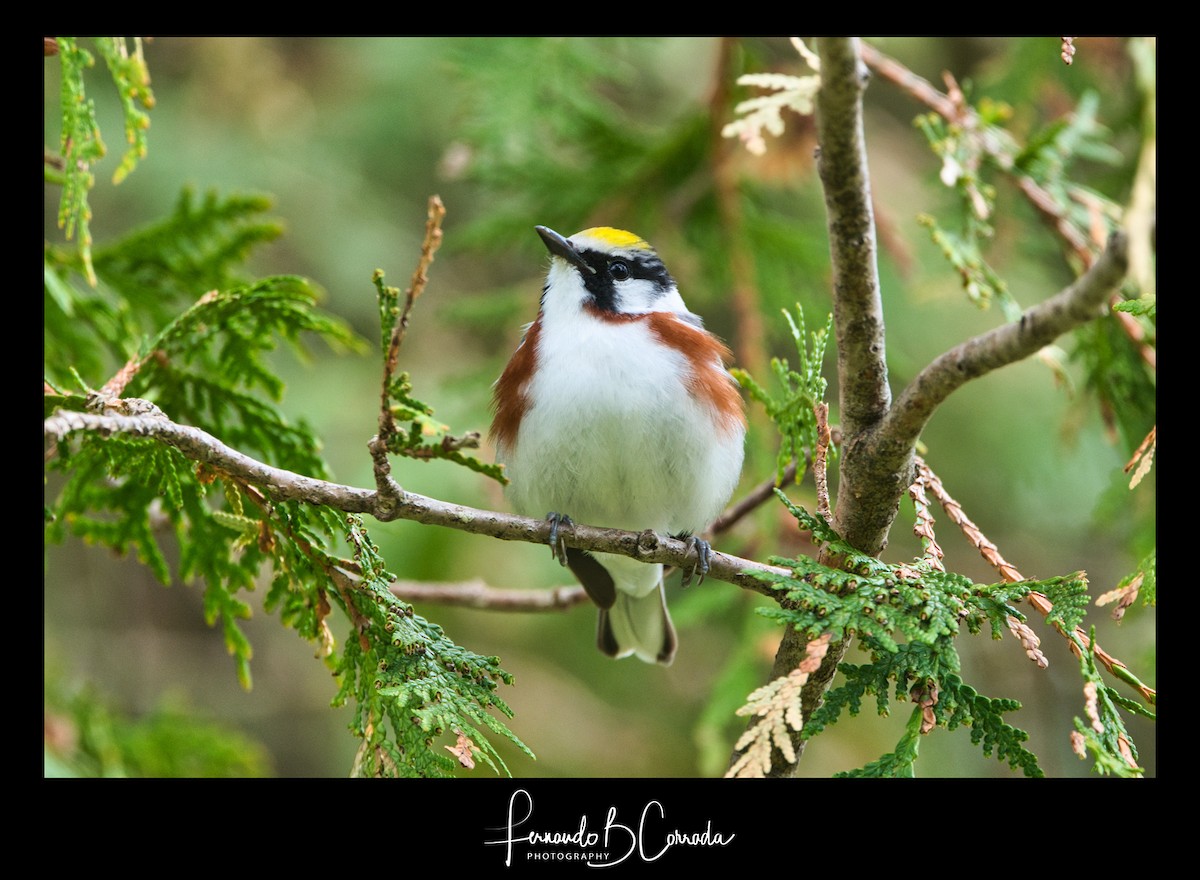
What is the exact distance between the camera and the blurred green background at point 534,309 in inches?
184

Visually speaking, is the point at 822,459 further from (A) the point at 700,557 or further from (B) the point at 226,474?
(B) the point at 226,474

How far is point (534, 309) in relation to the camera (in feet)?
15.3

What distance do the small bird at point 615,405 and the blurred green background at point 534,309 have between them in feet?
2.78

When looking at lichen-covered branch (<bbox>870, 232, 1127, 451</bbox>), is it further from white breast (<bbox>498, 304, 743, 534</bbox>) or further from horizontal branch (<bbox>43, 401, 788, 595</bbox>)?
white breast (<bbox>498, 304, 743, 534</bbox>)

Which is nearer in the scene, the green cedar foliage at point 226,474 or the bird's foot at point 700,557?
the green cedar foliage at point 226,474

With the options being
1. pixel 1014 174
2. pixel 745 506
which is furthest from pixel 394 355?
pixel 1014 174

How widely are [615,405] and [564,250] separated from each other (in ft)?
2.22

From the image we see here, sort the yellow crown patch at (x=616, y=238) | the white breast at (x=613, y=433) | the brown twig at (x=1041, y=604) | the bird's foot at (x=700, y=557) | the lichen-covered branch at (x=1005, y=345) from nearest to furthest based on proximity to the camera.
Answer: the lichen-covered branch at (x=1005, y=345) → the brown twig at (x=1041, y=604) → the bird's foot at (x=700, y=557) → the white breast at (x=613, y=433) → the yellow crown patch at (x=616, y=238)

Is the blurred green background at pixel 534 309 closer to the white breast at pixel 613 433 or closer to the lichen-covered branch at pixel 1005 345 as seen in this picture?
the white breast at pixel 613 433

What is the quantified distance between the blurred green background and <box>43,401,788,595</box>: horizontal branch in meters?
1.73

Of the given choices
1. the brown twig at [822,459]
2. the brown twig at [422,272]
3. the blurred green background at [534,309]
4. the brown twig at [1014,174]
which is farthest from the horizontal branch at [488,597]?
the brown twig at [1014,174]

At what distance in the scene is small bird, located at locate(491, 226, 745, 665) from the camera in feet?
10.4

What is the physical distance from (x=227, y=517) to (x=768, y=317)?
307 centimetres
